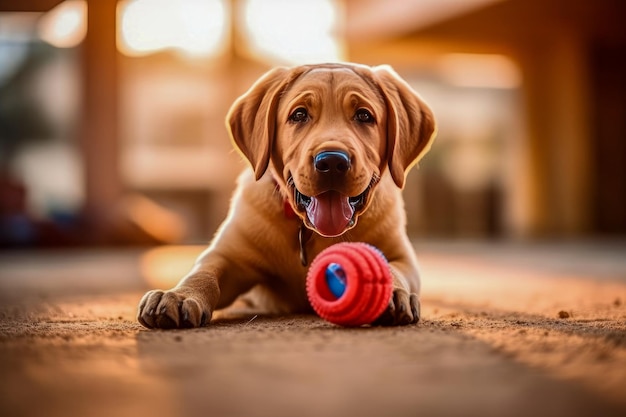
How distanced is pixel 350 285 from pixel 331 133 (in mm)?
626

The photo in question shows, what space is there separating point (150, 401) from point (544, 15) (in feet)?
40.2

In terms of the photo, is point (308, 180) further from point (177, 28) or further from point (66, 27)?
point (177, 28)

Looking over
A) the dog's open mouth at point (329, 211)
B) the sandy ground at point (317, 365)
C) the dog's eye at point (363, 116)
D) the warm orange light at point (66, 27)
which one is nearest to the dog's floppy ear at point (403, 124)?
the dog's eye at point (363, 116)

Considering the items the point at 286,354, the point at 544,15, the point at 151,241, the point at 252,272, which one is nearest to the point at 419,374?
the point at 286,354

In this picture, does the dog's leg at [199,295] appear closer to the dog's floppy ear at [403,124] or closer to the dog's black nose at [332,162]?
the dog's black nose at [332,162]

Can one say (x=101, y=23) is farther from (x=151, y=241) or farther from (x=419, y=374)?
(x=419, y=374)

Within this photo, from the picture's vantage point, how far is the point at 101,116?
446 inches

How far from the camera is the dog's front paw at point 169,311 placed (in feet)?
8.07

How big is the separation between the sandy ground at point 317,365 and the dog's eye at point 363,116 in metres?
0.69

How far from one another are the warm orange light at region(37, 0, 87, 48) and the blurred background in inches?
1.6

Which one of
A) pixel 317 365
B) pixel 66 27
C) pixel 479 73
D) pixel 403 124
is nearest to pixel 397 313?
pixel 317 365

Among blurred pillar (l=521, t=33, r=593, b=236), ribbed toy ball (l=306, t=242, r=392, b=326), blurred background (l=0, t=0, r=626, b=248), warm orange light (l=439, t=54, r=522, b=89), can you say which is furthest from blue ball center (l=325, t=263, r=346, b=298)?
warm orange light (l=439, t=54, r=522, b=89)

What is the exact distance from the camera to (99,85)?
37.0 ft

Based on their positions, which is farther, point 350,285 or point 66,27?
point 66,27
